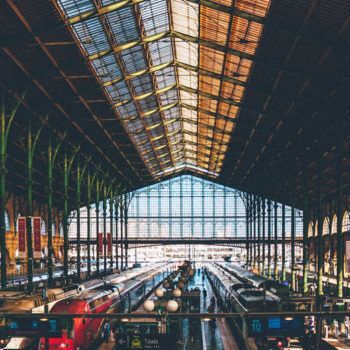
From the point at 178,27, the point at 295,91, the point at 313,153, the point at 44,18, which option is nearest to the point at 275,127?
the point at 313,153

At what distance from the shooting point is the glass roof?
2550 cm

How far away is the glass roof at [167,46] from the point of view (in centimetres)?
2550

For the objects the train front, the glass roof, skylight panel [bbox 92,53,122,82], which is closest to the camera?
the train front

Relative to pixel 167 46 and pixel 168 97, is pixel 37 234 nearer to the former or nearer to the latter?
pixel 167 46

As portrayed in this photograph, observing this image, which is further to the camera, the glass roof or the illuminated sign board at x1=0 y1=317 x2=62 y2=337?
the glass roof

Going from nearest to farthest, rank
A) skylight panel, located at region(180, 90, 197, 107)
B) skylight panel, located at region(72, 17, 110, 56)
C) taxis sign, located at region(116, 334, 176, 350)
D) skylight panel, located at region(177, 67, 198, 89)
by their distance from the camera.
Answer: taxis sign, located at region(116, 334, 176, 350)
skylight panel, located at region(72, 17, 110, 56)
skylight panel, located at region(177, 67, 198, 89)
skylight panel, located at region(180, 90, 197, 107)

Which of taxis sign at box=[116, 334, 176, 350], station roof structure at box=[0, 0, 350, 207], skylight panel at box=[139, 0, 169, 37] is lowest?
taxis sign at box=[116, 334, 176, 350]

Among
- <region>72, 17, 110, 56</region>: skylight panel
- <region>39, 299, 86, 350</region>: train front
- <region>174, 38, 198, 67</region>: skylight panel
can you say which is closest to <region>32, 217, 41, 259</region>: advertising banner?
<region>39, 299, 86, 350</region>: train front

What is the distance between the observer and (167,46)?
3456 centimetres

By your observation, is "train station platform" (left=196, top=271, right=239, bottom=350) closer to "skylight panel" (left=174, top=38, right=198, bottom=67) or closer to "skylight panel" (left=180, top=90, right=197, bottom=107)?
"skylight panel" (left=174, top=38, right=198, bottom=67)

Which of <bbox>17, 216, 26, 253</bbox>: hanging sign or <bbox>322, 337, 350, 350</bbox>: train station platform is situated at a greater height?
<bbox>17, 216, 26, 253</bbox>: hanging sign

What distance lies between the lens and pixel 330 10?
72.6ft

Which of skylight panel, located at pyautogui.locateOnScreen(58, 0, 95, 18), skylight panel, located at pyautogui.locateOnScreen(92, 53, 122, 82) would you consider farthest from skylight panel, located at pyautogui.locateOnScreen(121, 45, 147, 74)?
skylight panel, located at pyautogui.locateOnScreen(58, 0, 95, 18)

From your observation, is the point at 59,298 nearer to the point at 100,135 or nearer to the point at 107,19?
the point at 107,19
